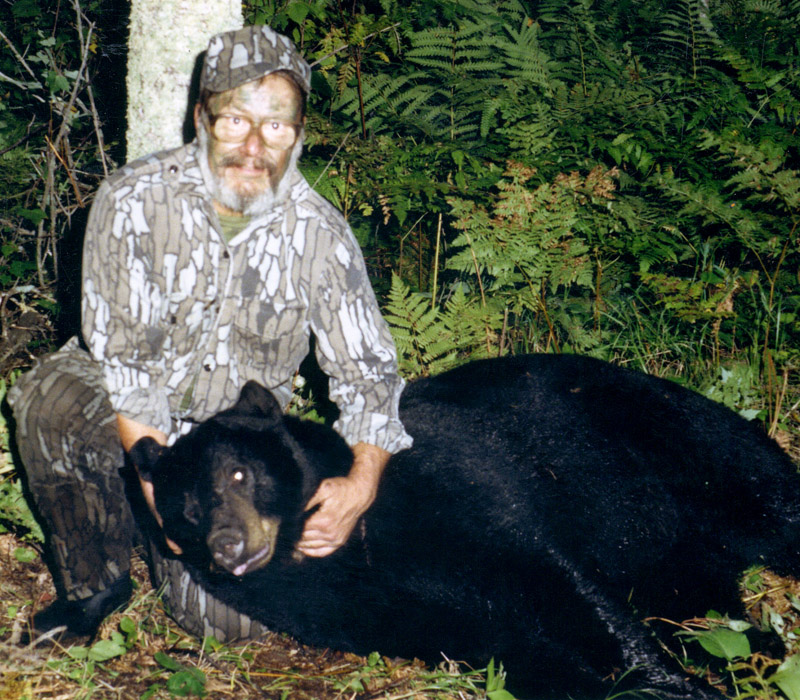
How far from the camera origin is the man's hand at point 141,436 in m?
2.42

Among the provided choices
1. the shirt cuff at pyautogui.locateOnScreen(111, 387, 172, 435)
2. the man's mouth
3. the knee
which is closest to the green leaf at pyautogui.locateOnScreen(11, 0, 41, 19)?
the man's mouth

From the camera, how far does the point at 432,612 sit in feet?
8.58

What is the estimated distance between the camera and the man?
96.7 inches

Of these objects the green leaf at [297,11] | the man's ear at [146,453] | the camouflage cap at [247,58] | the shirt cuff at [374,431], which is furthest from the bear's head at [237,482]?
the green leaf at [297,11]

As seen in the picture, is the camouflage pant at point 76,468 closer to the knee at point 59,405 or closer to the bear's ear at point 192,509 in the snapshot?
the knee at point 59,405

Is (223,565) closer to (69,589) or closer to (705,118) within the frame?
(69,589)

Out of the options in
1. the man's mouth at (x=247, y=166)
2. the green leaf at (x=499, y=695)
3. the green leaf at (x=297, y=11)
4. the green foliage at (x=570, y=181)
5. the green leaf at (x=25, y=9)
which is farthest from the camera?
the green leaf at (x=25, y=9)

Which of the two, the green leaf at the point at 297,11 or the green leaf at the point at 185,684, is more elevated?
the green leaf at the point at 297,11

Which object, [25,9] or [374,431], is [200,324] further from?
[25,9]

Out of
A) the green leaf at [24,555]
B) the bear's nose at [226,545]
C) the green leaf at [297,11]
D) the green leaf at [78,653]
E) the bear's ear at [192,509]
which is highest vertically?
the green leaf at [297,11]

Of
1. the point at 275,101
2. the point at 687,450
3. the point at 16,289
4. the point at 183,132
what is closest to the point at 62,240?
the point at 16,289

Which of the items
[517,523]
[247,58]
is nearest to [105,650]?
[517,523]

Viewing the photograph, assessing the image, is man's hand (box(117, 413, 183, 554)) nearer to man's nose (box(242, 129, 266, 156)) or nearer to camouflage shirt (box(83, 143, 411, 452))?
camouflage shirt (box(83, 143, 411, 452))

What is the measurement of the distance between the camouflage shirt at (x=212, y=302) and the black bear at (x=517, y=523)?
277 mm
